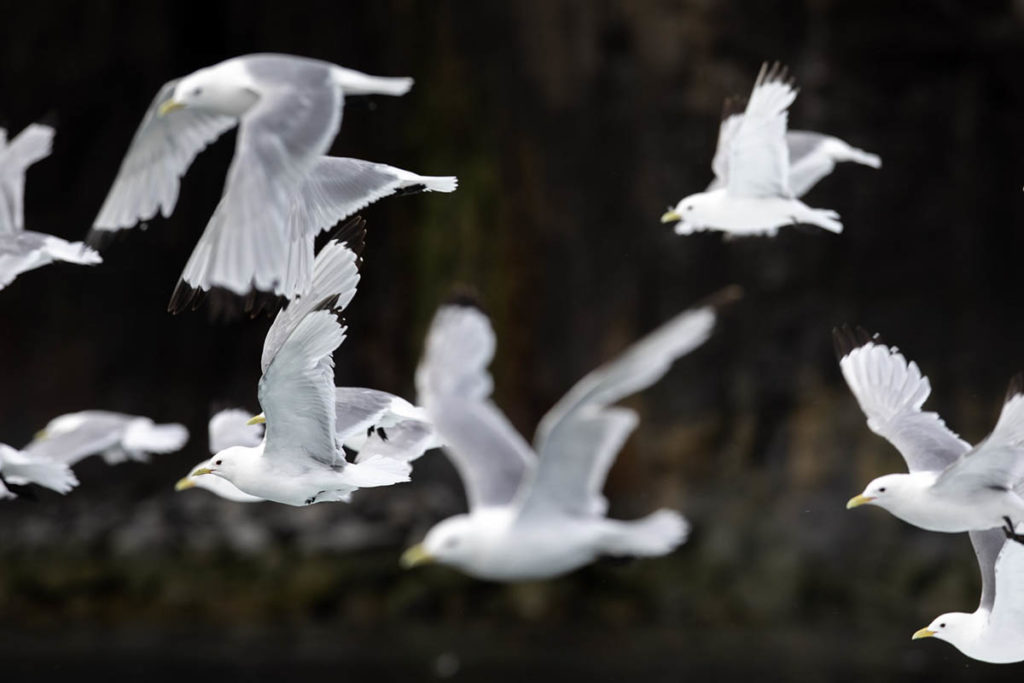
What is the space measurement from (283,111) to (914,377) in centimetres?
139

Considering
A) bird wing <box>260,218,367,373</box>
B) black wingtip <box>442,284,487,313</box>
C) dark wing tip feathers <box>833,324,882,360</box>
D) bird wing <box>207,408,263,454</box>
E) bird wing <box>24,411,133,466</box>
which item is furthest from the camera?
black wingtip <box>442,284,487,313</box>

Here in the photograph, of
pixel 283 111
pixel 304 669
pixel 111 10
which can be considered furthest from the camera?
pixel 111 10

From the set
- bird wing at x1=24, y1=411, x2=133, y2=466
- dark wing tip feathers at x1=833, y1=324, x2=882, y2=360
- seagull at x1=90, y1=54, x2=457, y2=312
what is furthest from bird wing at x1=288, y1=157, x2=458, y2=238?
bird wing at x1=24, y1=411, x2=133, y2=466

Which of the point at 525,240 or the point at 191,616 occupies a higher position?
the point at 525,240

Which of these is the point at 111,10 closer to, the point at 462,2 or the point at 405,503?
the point at 462,2

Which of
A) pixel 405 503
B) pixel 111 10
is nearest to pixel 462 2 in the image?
pixel 111 10

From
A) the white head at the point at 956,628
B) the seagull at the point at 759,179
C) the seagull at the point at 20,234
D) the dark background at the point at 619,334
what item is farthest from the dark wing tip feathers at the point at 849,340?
the dark background at the point at 619,334

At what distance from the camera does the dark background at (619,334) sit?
726 cm

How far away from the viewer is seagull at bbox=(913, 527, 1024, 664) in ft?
8.46

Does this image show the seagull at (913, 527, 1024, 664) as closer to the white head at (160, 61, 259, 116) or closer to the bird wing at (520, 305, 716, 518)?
the bird wing at (520, 305, 716, 518)

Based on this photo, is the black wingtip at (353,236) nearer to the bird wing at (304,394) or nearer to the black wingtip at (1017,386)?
the bird wing at (304,394)

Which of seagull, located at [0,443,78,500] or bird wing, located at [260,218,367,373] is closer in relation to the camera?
bird wing, located at [260,218,367,373]

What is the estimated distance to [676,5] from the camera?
25.7ft

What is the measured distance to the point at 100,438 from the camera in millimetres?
3770
